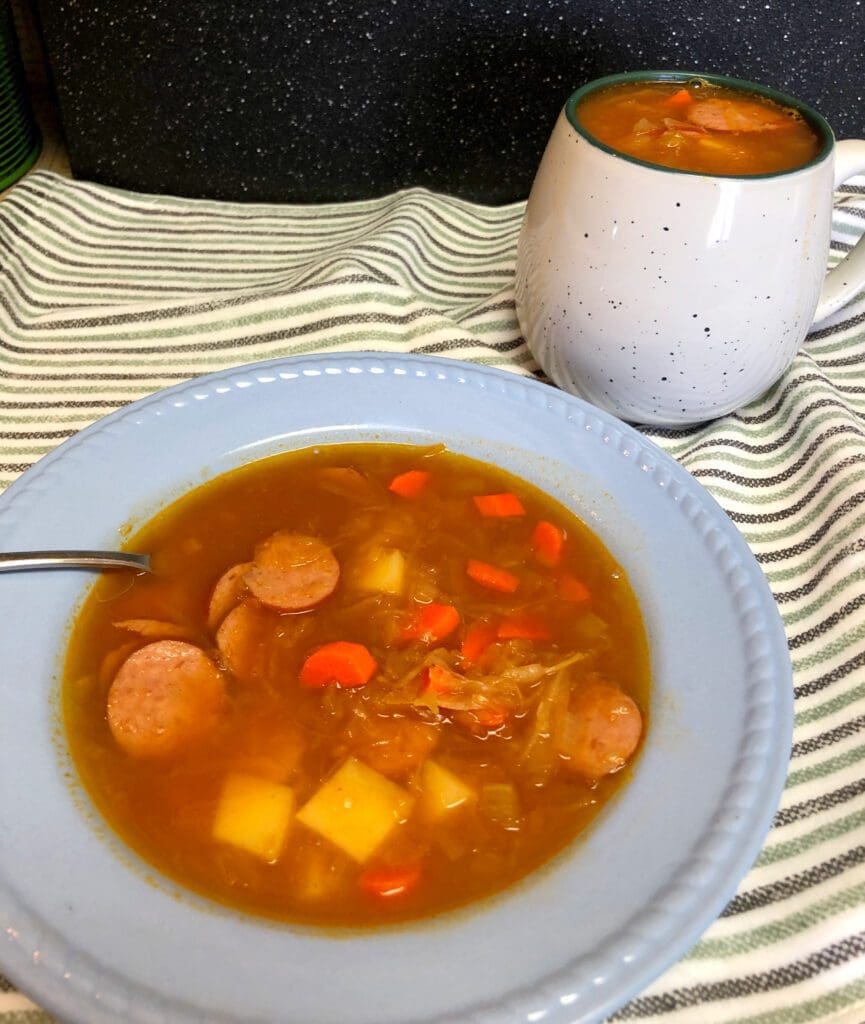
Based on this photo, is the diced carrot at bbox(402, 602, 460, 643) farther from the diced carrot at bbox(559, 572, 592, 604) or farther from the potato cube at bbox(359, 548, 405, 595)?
the diced carrot at bbox(559, 572, 592, 604)

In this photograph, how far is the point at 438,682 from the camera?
1.23m

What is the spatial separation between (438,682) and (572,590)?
29cm

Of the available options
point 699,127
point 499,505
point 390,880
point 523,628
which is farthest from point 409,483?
point 699,127

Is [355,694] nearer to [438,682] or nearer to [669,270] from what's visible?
[438,682]

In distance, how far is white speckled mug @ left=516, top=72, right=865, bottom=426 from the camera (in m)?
1.46

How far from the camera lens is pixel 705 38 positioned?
2.30 metres

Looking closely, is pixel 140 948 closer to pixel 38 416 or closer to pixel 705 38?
pixel 38 416

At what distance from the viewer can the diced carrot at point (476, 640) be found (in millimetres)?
1295

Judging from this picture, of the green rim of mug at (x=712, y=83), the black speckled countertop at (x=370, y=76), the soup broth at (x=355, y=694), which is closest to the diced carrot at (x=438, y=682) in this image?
the soup broth at (x=355, y=694)

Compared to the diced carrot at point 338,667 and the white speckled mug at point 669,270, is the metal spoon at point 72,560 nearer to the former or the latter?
the diced carrot at point 338,667

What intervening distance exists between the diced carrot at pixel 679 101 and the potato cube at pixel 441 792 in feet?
4.09

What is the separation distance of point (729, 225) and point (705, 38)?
3.73ft

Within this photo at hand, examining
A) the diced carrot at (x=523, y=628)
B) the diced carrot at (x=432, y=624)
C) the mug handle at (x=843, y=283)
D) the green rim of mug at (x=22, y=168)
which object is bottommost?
the diced carrot at (x=523, y=628)

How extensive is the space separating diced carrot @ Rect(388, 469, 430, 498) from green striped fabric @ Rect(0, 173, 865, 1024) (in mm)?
410
